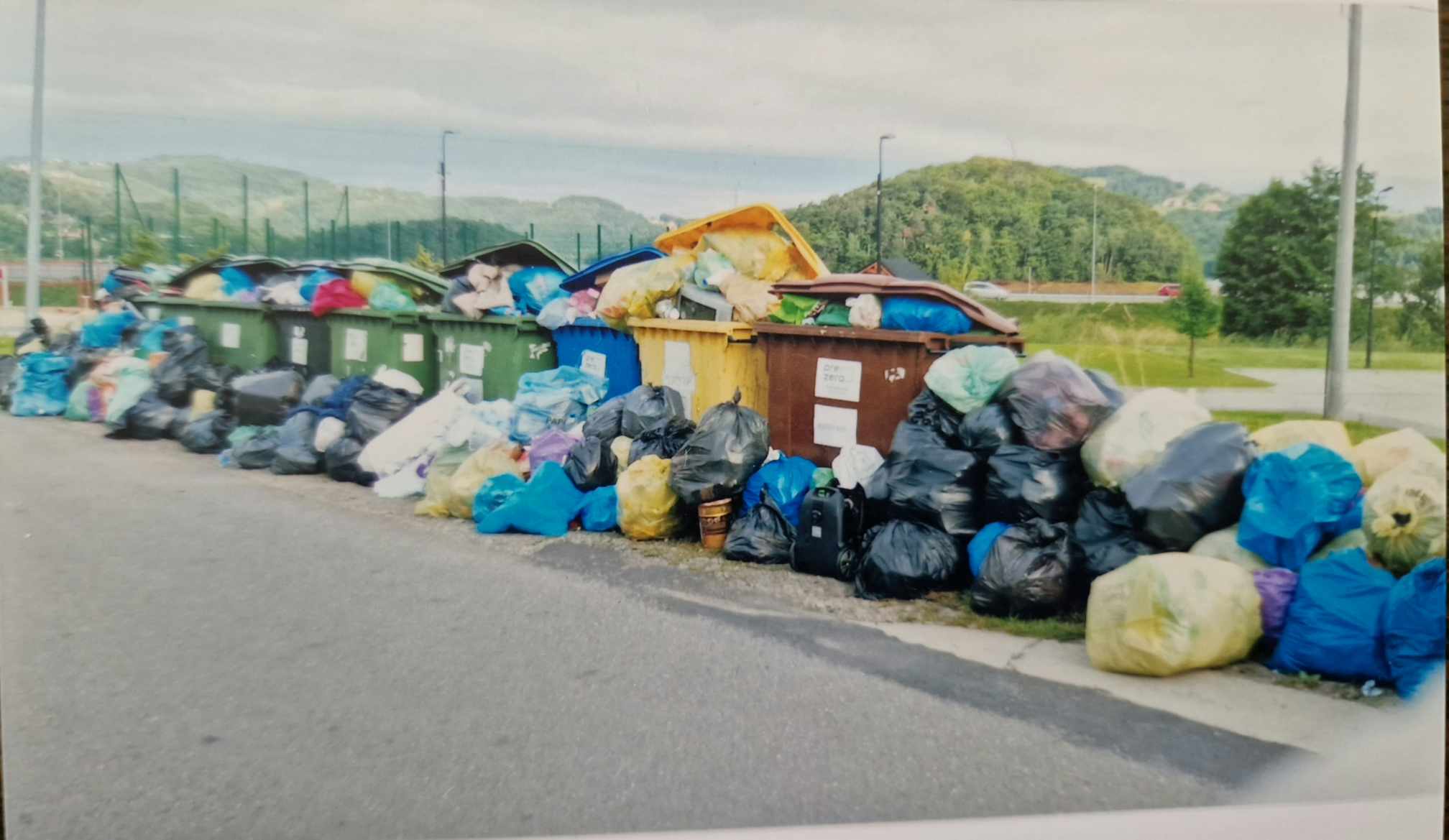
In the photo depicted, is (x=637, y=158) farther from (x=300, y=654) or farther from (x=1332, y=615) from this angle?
(x=1332, y=615)

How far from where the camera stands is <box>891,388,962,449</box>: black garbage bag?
5215 mm

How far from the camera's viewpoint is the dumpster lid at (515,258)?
6.32 meters

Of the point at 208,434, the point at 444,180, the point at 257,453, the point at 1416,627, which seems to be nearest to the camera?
the point at 1416,627

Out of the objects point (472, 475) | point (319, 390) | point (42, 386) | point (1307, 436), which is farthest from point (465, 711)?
point (319, 390)

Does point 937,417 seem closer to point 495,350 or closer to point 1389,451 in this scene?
point 1389,451

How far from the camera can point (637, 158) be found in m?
4.87

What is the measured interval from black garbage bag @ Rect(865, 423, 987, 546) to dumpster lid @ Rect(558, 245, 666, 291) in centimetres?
193

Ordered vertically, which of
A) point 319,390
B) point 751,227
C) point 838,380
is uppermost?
point 751,227

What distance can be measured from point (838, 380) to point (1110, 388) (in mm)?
1498

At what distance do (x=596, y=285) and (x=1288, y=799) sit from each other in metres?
4.79

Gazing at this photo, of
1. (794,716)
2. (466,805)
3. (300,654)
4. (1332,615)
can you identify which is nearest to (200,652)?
(300,654)

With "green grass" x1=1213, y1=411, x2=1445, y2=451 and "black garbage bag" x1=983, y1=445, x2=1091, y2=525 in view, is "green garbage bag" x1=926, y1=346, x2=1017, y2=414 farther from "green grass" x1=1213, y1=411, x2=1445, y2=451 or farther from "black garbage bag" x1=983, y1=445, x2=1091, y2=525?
"green grass" x1=1213, y1=411, x2=1445, y2=451

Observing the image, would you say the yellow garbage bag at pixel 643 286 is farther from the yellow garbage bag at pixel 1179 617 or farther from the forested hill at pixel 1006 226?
the yellow garbage bag at pixel 1179 617

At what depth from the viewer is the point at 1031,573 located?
4.52 meters
